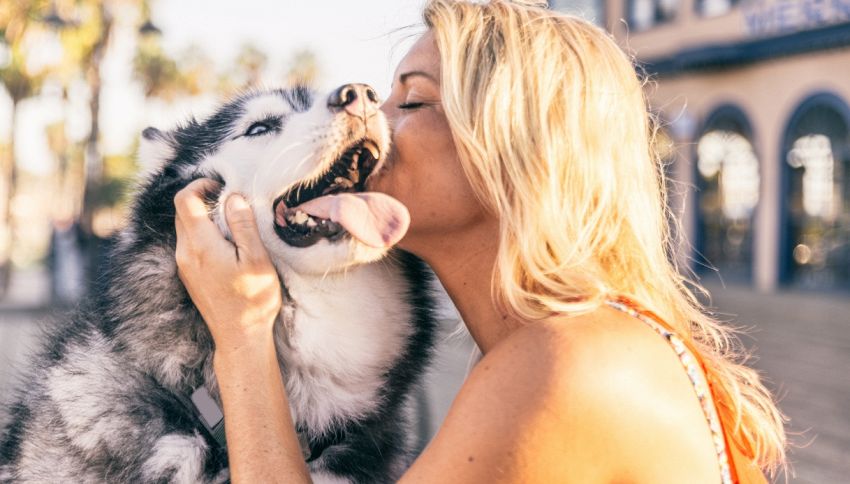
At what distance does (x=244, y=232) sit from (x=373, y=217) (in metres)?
0.32

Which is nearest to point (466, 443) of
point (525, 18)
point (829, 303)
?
point (525, 18)

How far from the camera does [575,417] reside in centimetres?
149

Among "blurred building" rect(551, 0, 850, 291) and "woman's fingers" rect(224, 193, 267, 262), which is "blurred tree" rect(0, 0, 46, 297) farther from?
"woman's fingers" rect(224, 193, 267, 262)

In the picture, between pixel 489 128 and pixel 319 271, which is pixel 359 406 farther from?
pixel 489 128

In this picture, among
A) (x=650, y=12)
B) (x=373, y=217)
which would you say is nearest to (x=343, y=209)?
(x=373, y=217)

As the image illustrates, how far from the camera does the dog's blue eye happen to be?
2.39m

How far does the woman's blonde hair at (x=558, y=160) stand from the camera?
1808mm

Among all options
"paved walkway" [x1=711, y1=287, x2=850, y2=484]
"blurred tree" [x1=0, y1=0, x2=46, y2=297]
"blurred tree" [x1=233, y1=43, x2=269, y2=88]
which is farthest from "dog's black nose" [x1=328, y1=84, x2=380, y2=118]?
"blurred tree" [x1=233, y1=43, x2=269, y2=88]

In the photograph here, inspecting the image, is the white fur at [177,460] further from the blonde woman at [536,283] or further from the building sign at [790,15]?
the building sign at [790,15]

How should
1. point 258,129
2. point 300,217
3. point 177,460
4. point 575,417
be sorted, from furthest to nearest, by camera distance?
1. point 258,129
2. point 300,217
3. point 177,460
4. point 575,417

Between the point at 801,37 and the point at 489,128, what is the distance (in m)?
19.0

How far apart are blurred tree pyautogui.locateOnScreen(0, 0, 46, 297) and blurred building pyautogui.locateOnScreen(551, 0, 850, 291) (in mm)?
13992

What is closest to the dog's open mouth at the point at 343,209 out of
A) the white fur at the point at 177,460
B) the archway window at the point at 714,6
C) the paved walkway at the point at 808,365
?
the white fur at the point at 177,460

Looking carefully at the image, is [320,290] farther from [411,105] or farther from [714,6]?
[714,6]
